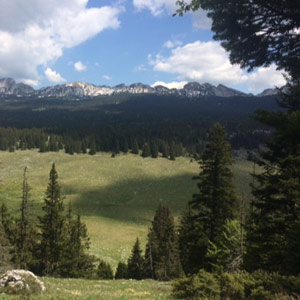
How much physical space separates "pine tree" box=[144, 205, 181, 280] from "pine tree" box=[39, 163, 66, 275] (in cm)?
1371

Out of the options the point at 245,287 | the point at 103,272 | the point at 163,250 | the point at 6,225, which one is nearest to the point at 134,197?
the point at 103,272

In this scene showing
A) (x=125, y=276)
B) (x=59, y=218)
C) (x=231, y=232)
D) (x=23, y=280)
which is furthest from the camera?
(x=125, y=276)

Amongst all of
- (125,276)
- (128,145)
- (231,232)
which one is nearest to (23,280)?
(231,232)

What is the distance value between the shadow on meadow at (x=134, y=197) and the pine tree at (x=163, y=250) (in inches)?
1478

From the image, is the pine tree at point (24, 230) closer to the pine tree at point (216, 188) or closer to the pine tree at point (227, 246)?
the pine tree at point (216, 188)

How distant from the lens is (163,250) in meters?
44.8

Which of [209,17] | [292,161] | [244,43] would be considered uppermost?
[209,17]

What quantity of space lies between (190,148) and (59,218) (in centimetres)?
15809

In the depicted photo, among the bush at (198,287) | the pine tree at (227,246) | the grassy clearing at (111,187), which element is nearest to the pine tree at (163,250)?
the grassy clearing at (111,187)

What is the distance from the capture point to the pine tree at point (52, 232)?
3722 cm

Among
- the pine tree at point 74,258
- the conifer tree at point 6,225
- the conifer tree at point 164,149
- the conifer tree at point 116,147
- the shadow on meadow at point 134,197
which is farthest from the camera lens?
the conifer tree at point 116,147

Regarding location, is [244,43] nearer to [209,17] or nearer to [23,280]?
[209,17]

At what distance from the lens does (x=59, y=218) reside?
3772 cm

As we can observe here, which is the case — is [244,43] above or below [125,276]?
above
